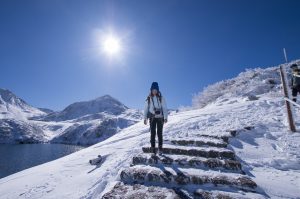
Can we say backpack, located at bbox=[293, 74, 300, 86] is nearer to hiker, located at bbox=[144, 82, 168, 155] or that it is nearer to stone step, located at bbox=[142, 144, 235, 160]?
stone step, located at bbox=[142, 144, 235, 160]

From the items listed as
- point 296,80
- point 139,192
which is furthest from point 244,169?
point 296,80

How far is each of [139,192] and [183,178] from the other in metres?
1.04

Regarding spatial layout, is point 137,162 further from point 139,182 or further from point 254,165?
point 254,165

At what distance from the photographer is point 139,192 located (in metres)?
4.16

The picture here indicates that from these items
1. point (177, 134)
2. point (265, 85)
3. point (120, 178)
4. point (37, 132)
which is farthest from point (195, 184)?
point (37, 132)

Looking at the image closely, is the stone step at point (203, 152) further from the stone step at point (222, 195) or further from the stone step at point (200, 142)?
the stone step at point (222, 195)

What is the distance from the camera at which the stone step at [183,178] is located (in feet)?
14.3

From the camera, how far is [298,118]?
9.97m

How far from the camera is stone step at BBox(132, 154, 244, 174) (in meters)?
5.21

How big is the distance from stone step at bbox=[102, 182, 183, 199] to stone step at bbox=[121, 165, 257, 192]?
304 mm

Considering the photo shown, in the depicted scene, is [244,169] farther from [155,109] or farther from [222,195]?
[155,109]

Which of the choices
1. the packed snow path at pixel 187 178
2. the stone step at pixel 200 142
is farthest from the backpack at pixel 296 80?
the packed snow path at pixel 187 178

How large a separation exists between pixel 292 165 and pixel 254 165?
3.31ft

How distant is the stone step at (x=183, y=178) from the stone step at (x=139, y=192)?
304 millimetres
